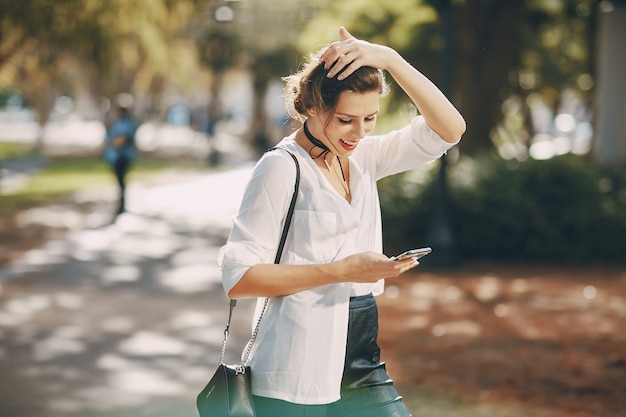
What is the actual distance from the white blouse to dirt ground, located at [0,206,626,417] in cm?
342

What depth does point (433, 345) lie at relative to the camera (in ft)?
25.6

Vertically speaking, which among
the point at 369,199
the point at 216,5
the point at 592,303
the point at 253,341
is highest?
the point at 216,5

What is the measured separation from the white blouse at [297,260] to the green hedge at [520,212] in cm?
922

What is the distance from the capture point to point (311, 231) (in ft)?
8.53

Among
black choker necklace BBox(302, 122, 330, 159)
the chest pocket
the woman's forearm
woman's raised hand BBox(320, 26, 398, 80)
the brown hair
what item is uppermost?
woman's raised hand BBox(320, 26, 398, 80)

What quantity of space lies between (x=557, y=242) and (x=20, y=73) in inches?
1497

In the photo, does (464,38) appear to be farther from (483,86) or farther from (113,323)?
(113,323)

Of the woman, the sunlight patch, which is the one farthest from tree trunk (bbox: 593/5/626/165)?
the woman

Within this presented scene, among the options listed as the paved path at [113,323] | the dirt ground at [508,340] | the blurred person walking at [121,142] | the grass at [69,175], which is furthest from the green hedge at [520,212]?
the grass at [69,175]

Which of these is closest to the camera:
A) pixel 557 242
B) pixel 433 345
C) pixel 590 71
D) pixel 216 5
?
pixel 433 345

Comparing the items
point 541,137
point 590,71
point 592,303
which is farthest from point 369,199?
point 541,137

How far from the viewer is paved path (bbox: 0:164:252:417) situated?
6223 millimetres

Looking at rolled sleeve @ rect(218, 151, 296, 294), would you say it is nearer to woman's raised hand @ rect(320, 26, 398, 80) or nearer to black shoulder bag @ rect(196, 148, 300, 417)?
black shoulder bag @ rect(196, 148, 300, 417)

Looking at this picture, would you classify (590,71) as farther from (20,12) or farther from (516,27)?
(20,12)
